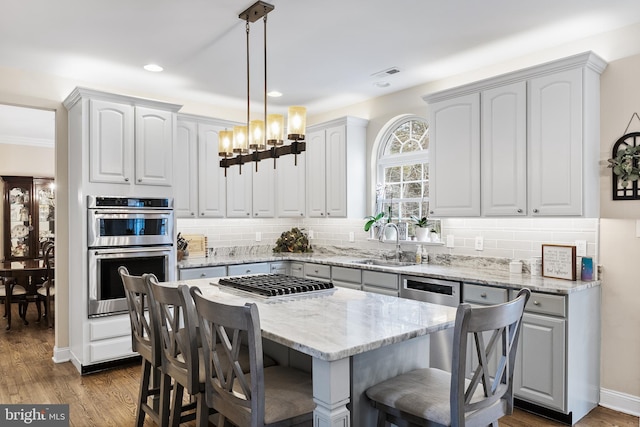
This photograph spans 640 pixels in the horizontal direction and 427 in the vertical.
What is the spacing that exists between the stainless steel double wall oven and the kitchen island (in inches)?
68.0

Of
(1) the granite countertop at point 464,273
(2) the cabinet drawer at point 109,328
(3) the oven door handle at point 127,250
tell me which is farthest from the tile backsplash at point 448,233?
(2) the cabinet drawer at point 109,328

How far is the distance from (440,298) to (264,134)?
1.87m

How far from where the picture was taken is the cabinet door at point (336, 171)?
16.4 ft

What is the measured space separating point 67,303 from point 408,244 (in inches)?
134

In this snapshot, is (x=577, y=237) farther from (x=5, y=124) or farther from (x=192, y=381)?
(x=5, y=124)

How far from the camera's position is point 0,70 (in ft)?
13.2

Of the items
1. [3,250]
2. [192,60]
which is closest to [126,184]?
[192,60]

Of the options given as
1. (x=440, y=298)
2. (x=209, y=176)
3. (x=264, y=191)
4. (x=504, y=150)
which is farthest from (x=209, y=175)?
(x=504, y=150)

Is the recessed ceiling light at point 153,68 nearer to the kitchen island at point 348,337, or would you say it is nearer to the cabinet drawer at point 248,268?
the cabinet drawer at point 248,268

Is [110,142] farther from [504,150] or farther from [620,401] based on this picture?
[620,401]

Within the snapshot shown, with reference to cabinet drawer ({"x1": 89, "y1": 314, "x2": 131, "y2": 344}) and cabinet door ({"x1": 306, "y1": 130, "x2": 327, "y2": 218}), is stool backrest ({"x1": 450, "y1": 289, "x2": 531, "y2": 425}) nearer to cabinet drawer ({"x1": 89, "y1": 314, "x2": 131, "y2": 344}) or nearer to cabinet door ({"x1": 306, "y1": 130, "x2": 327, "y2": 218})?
cabinet drawer ({"x1": 89, "y1": 314, "x2": 131, "y2": 344})

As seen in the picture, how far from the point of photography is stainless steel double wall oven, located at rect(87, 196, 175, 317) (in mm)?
3918

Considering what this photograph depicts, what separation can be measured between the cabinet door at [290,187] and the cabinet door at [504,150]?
2.37 meters

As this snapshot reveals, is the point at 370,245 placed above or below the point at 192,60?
below
